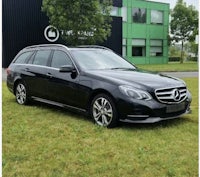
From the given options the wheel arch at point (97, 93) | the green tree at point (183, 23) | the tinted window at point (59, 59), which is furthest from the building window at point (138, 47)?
the wheel arch at point (97, 93)

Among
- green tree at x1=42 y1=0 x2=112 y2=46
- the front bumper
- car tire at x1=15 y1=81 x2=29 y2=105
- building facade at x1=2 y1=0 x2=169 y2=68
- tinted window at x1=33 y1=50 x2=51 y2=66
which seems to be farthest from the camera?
building facade at x1=2 y1=0 x2=169 y2=68

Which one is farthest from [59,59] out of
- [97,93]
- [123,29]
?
[123,29]

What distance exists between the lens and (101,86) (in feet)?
21.7

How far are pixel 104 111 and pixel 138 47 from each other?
39.9 meters

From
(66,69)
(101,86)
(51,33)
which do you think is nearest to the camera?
(101,86)

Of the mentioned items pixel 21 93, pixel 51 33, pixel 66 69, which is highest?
pixel 51 33

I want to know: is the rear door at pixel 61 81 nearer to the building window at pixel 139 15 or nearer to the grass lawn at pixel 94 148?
the grass lawn at pixel 94 148

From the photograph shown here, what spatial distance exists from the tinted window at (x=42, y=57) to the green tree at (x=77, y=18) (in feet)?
68.1

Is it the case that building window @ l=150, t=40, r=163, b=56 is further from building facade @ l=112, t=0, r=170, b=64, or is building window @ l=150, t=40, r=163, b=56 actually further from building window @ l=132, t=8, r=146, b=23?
building window @ l=132, t=8, r=146, b=23

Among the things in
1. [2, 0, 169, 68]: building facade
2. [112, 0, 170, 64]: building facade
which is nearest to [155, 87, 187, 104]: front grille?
[2, 0, 169, 68]: building facade

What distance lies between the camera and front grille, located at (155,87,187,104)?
251 inches

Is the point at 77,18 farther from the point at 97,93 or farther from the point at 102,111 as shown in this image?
the point at 102,111

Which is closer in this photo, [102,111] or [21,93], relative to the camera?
[102,111]

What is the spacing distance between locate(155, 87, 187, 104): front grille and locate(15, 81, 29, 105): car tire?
3.82m
